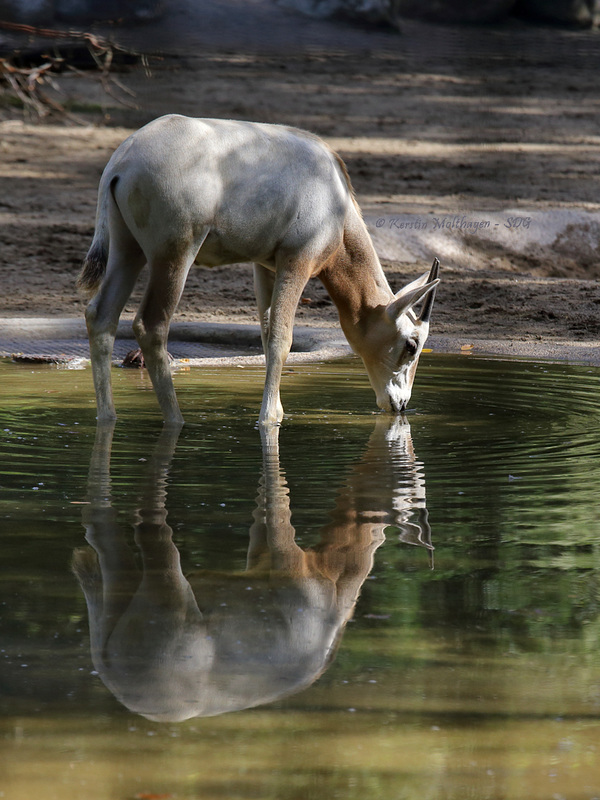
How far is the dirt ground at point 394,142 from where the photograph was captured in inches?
455

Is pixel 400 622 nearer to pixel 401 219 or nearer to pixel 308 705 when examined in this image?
pixel 308 705

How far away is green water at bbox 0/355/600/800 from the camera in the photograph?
2465 mm

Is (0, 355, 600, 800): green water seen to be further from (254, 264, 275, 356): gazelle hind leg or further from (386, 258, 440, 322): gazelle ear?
(254, 264, 275, 356): gazelle hind leg

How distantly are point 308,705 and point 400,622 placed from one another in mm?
576

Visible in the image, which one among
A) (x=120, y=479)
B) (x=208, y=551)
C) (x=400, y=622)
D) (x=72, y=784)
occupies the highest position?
(x=72, y=784)

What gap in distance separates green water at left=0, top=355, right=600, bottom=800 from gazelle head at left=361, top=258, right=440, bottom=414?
98 centimetres

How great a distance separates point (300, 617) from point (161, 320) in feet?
10.8

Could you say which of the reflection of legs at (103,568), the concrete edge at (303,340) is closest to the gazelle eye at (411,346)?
the concrete edge at (303,340)

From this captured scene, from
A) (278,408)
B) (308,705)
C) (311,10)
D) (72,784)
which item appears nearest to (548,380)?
(278,408)

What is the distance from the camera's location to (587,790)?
236cm

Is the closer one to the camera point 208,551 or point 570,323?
point 208,551

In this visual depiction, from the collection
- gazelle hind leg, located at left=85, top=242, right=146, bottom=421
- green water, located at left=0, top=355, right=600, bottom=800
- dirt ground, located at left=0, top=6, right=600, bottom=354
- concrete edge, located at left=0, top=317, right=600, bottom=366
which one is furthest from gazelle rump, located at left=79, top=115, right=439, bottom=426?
dirt ground, located at left=0, top=6, right=600, bottom=354

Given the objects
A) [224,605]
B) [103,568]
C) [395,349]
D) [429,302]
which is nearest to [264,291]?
[395,349]

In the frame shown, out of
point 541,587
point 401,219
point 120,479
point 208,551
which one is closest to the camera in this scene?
point 541,587
